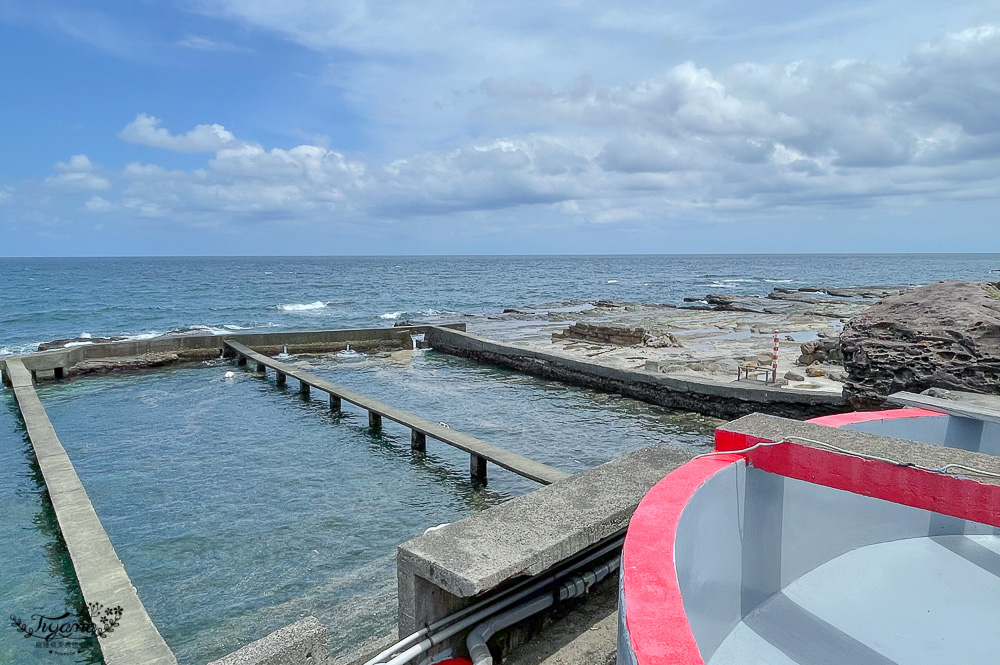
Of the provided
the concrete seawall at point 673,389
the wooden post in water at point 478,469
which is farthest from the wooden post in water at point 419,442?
the concrete seawall at point 673,389

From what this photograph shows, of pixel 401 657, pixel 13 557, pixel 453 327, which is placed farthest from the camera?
pixel 453 327

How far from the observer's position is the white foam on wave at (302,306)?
156 ft

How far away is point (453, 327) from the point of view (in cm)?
2509

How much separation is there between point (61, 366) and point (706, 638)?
2073 cm

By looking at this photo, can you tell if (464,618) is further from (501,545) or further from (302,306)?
(302,306)

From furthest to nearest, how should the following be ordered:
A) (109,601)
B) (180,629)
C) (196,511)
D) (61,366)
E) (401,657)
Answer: (61,366) < (196,511) < (180,629) < (109,601) < (401,657)

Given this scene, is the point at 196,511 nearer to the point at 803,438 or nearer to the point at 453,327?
the point at 803,438

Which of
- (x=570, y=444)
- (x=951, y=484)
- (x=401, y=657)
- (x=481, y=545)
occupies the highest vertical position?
(x=951, y=484)

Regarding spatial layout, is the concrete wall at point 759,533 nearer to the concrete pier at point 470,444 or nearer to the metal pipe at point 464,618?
the metal pipe at point 464,618

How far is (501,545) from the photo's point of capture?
110 inches

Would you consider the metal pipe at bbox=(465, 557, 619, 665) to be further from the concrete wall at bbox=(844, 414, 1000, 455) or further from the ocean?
the ocean

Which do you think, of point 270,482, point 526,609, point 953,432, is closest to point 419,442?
point 270,482

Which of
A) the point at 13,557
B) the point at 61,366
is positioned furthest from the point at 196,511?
the point at 61,366

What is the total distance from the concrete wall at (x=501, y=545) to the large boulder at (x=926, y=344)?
630cm
